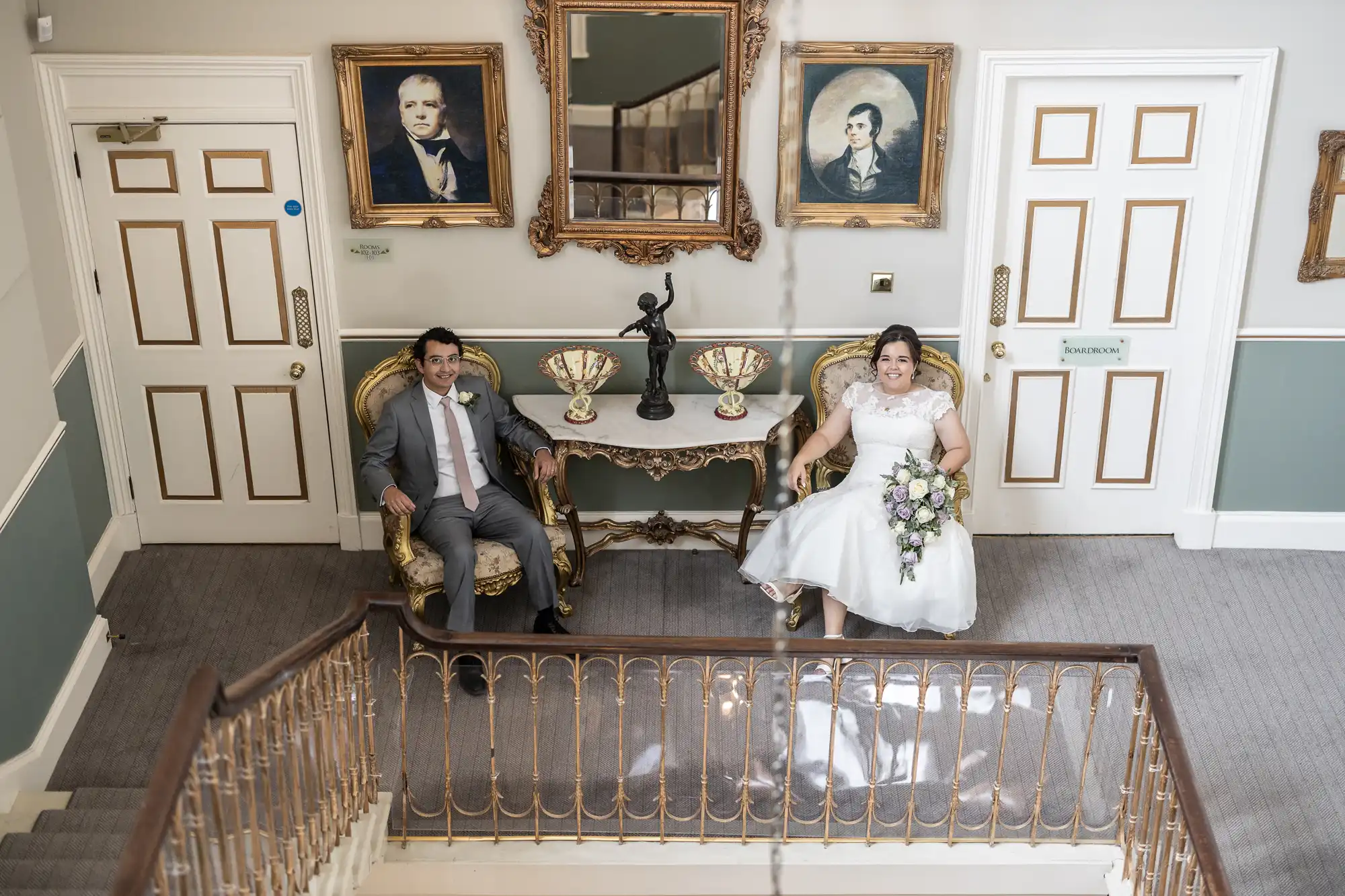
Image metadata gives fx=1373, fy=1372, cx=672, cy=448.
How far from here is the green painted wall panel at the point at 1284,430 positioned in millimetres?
6051

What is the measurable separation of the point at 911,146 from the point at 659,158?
1.05 m

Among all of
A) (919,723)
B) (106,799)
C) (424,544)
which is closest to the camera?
(919,723)

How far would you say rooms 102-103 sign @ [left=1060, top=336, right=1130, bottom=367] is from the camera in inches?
241

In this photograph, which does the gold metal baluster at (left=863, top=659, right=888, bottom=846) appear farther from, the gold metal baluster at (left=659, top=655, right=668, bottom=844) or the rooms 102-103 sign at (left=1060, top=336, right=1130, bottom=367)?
the rooms 102-103 sign at (left=1060, top=336, right=1130, bottom=367)

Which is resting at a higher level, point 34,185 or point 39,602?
point 34,185

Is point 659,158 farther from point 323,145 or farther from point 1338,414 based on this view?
point 1338,414

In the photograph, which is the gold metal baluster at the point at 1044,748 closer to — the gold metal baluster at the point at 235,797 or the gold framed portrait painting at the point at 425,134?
the gold metal baluster at the point at 235,797

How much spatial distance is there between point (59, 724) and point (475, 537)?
1.67 meters

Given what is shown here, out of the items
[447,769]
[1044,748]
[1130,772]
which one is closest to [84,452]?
[447,769]

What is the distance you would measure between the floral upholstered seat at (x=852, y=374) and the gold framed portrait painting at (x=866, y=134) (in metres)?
0.53

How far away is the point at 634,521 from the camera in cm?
629

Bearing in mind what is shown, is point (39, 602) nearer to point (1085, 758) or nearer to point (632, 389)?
point (632, 389)

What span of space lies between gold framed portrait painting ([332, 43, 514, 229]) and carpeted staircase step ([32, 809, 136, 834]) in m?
2.56

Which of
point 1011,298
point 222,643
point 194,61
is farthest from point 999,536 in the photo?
point 194,61
